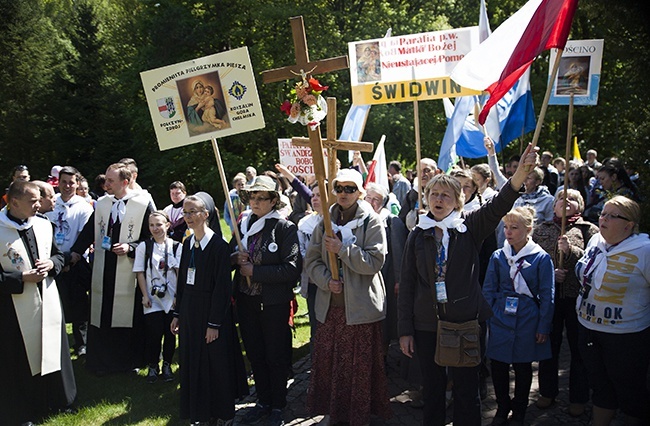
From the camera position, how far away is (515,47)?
4770 mm

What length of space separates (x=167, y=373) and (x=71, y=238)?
2.18 meters

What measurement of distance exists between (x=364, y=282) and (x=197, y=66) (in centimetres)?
250

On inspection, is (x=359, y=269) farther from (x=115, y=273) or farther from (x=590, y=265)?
(x=115, y=273)

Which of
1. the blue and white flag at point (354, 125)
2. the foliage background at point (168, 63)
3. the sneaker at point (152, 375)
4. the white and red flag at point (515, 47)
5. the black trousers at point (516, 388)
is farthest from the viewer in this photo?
the foliage background at point (168, 63)

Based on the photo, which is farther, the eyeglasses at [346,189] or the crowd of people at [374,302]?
the eyeglasses at [346,189]

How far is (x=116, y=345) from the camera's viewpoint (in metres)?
6.65

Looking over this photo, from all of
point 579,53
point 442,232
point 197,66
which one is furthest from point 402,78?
point 442,232

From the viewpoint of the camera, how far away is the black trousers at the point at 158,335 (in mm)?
6262

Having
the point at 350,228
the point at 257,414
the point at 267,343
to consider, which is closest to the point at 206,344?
the point at 267,343

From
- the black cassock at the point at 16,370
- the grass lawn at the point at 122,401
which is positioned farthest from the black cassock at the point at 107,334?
the black cassock at the point at 16,370

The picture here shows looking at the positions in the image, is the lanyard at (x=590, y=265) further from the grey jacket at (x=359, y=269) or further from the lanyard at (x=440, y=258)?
the grey jacket at (x=359, y=269)

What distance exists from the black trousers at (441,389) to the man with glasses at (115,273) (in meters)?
3.66

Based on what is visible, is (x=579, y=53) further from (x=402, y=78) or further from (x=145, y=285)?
(x=145, y=285)

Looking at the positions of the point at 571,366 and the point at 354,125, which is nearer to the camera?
the point at 571,366
